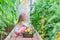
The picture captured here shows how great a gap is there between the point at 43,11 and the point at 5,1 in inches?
190

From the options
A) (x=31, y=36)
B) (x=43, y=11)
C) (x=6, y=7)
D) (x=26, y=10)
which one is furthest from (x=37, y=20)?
(x=6, y=7)

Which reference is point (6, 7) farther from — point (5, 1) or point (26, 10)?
point (26, 10)

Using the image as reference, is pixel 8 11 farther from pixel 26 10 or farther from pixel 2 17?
pixel 26 10

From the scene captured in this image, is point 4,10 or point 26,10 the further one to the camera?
point 26,10

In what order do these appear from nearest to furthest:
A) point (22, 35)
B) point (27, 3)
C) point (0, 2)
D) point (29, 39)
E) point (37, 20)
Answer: point (0, 2) → point (29, 39) → point (22, 35) → point (37, 20) → point (27, 3)

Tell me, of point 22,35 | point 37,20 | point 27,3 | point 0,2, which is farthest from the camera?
point 27,3

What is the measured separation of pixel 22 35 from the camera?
7695mm

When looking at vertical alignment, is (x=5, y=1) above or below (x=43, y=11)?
above

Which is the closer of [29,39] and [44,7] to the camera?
[29,39]

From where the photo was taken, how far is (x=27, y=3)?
1288cm

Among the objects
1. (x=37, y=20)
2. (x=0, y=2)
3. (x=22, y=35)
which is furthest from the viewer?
(x=37, y=20)

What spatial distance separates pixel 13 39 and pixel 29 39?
2.17ft

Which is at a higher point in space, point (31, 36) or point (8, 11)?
point (8, 11)

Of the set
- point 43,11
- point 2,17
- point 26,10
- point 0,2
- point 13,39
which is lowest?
point 26,10
